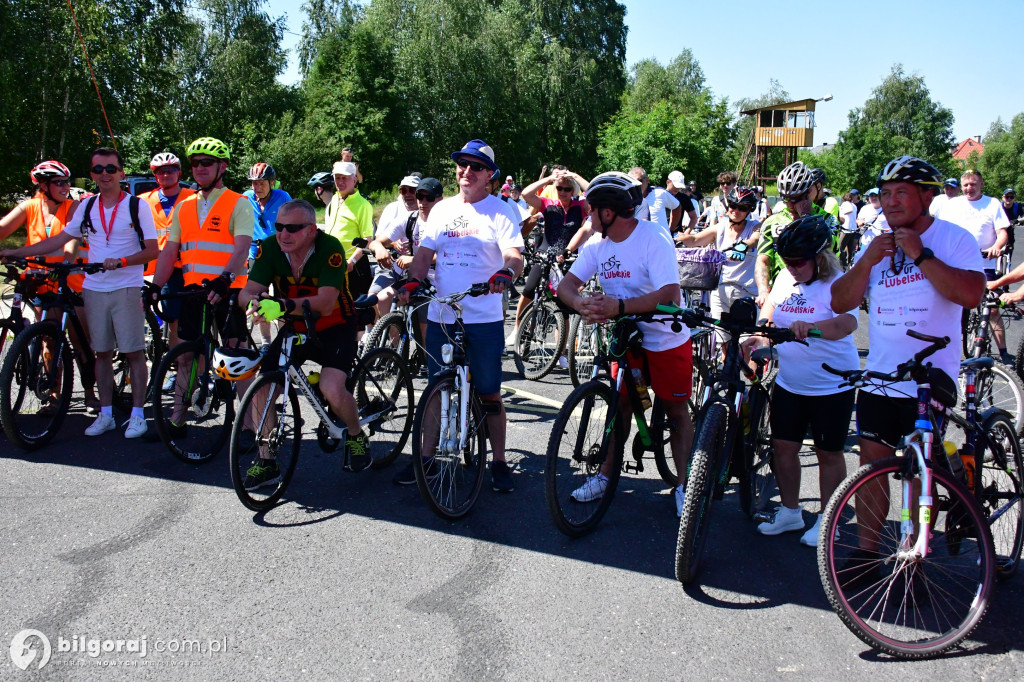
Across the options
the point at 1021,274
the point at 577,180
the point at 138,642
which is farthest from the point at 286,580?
the point at 577,180

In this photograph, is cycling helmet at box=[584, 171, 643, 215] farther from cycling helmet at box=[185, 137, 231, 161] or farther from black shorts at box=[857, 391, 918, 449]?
cycling helmet at box=[185, 137, 231, 161]

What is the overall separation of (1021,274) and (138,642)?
4.99 m

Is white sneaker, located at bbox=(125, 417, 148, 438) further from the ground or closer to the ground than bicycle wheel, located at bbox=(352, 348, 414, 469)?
closer to the ground

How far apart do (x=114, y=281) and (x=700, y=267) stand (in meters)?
4.68

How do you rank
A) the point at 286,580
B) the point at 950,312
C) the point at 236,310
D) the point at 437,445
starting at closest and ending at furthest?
the point at 950,312
the point at 286,580
the point at 437,445
the point at 236,310

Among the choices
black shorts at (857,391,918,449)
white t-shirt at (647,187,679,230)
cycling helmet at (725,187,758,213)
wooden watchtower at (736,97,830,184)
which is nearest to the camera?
black shorts at (857,391,918,449)

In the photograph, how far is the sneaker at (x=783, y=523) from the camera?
4562 mm

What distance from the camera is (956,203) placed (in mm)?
9875

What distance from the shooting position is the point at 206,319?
5629 mm

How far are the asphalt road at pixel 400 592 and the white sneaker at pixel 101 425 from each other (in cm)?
86

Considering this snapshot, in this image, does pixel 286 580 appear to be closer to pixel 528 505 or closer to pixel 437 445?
pixel 437 445

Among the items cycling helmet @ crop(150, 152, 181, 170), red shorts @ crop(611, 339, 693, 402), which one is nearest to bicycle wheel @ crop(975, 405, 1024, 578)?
red shorts @ crop(611, 339, 693, 402)

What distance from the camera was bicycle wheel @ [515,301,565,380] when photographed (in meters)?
8.41

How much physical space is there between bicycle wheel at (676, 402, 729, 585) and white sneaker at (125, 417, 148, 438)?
4.31m
